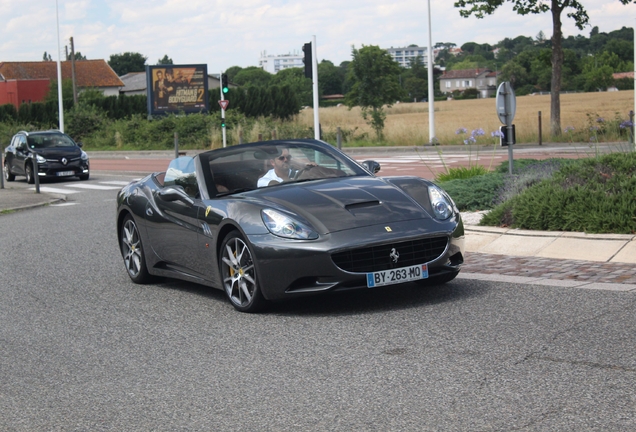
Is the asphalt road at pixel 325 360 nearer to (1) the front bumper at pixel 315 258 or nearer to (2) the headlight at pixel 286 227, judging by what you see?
(1) the front bumper at pixel 315 258

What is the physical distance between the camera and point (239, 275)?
7.54 metres

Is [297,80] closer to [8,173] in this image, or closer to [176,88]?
[176,88]

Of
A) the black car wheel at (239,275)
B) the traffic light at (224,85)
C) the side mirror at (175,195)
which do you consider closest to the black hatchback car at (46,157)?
the traffic light at (224,85)

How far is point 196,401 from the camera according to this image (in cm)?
512

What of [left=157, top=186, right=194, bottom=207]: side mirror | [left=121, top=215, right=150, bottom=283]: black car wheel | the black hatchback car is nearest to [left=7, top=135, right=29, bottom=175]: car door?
the black hatchback car

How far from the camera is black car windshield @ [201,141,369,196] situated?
8.27 m

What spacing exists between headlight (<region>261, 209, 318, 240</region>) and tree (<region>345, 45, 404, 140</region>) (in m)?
34.4

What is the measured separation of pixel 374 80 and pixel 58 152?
16.6m

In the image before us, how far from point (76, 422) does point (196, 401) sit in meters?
0.63

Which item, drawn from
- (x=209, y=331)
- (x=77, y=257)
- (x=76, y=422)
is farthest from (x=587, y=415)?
(x=77, y=257)

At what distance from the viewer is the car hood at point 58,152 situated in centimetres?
2867

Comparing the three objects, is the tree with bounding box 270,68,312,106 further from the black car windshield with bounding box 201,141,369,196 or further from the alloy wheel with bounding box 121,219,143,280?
the black car windshield with bounding box 201,141,369,196

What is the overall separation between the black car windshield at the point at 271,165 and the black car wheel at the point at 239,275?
71 cm

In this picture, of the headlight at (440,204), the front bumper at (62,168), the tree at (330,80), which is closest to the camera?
the headlight at (440,204)
